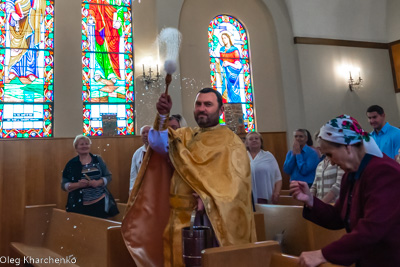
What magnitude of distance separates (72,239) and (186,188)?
214 cm

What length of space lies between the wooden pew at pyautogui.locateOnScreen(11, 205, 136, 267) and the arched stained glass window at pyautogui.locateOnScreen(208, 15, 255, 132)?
14.1 feet

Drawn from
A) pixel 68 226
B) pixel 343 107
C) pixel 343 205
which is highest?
pixel 343 107

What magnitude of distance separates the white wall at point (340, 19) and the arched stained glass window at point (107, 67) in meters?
4.02

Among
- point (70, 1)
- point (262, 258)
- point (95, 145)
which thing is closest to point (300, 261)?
point (262, 258)

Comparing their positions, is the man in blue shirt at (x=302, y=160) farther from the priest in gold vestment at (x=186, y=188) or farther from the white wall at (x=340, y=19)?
the white wall at (x=340, y=19)

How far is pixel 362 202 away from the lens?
1.64 meters

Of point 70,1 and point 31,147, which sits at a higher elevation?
point 70,1

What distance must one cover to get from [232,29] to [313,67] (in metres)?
2.12

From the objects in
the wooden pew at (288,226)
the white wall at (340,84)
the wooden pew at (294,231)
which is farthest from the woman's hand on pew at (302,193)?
the white wall at (340,84)

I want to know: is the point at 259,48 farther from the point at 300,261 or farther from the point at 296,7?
the point at 300,261

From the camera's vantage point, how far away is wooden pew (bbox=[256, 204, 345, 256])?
316 centimetres

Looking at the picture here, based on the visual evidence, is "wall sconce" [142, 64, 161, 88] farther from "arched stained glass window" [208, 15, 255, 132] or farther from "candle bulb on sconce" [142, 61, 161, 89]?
"arched stained glass window" [208, 15, 255, 132]

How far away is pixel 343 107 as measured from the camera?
28.9 ft

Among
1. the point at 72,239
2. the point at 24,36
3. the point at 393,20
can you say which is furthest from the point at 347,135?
the point at 393,20
